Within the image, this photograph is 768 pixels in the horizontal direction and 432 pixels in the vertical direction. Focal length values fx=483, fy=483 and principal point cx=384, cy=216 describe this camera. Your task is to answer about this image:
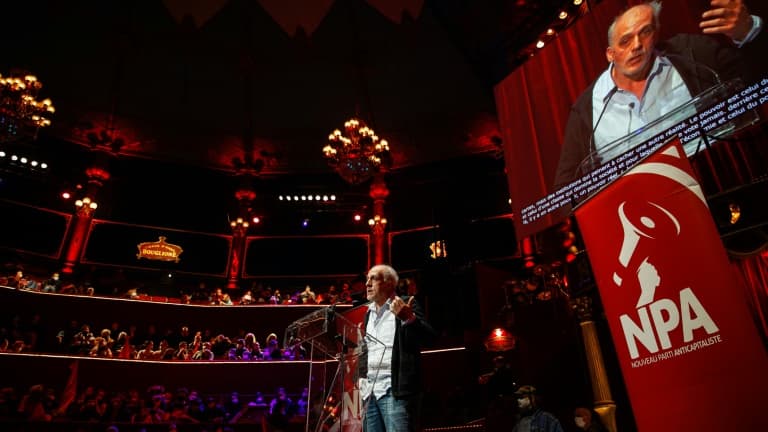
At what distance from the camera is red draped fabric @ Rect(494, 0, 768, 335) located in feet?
14.9

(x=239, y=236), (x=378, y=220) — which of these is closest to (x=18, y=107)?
(x=239, y=236)

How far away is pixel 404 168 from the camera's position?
14.3 m

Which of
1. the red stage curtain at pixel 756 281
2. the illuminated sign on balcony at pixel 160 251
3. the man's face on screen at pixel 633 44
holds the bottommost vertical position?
the red stage curtain at pixel 756 281

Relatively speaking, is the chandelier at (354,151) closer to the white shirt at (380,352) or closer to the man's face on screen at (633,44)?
the man's face on screen at (633,44)

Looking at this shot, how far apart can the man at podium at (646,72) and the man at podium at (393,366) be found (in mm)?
2251

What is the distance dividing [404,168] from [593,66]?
32.5ft

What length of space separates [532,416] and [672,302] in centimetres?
326

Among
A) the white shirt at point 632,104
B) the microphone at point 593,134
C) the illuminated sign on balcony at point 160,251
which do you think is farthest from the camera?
the illuminated sign on balcony at point 160,251

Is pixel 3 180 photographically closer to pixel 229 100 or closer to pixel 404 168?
pixel 229 100

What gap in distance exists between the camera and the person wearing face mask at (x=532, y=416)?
4.89m

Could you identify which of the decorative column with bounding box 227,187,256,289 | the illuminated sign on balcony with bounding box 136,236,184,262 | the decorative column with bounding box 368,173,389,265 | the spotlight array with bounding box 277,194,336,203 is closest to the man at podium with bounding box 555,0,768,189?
the decorative column with bounding box 368,173,389,265

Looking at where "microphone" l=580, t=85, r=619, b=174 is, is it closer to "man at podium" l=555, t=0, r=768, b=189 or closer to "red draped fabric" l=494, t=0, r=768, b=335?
"man at podium" l=555, t=0, r=768, b=189

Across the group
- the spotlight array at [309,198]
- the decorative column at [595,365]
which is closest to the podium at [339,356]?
the decorative column at [595,365]

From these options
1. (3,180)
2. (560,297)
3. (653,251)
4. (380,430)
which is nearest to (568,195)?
(653,251)
